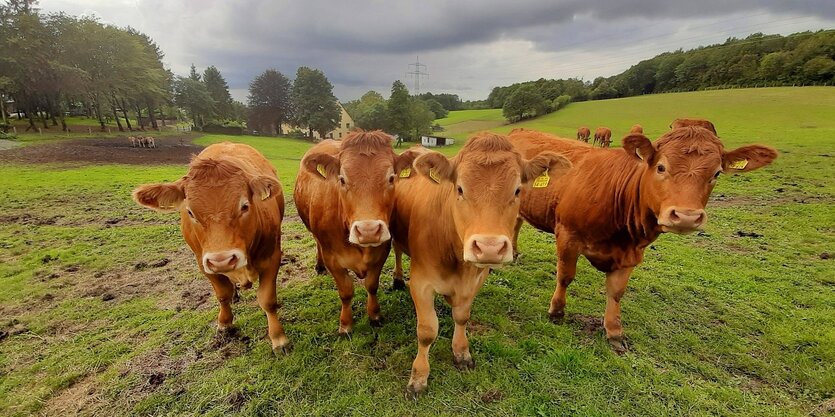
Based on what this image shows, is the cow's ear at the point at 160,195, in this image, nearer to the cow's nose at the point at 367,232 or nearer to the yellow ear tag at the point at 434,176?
the cow's nose at the point at 367,232

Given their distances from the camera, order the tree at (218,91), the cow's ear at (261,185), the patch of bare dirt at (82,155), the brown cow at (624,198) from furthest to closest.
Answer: the tree at (218,91) → the patch of bare dirt at (82,155) → the cow's ear at (261,185) → the brown cow at (624,198)

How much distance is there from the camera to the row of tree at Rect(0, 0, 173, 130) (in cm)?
3297

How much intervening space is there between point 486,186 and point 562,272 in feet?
8.27

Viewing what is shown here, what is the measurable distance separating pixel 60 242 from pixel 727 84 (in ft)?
313

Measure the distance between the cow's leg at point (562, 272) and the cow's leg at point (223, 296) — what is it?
4.12 metres

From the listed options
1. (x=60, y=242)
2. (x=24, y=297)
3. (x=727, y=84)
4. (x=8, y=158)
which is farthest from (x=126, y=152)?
(x=727, y=84)

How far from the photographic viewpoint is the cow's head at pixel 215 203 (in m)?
3.10

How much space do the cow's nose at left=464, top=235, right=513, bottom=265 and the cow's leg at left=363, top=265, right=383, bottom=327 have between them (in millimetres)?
1898

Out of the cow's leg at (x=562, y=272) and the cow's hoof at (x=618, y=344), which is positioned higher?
the cow's leg at (x=562, y=272)

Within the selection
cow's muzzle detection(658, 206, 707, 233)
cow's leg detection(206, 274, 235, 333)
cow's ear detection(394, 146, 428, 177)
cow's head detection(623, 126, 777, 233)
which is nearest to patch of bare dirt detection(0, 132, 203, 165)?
cow's leg detection(206, 274, 235, 333)

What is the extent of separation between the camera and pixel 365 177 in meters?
3.40

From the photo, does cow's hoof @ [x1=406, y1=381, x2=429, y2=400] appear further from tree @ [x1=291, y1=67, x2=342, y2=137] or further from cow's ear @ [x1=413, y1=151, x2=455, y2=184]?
tree @ [x1=291, y1=67, x2=342, y2=137]

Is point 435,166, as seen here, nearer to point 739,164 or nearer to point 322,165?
point 322,165

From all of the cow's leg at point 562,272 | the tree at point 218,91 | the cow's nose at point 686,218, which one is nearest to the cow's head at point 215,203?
the cow's leg at point 562,272
